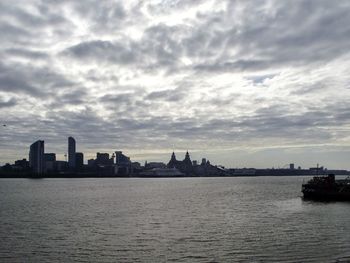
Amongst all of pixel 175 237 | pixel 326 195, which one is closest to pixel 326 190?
pixel 326 195

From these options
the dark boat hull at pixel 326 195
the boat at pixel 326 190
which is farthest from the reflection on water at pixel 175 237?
the boat at pixel 326 190

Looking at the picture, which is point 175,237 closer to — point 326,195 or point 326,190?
point 326,195

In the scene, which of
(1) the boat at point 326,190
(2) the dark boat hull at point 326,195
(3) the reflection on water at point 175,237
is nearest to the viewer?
(3) the reflection on water at point 175,237

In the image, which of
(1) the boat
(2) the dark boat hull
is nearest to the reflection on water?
(2) the dark boat hull

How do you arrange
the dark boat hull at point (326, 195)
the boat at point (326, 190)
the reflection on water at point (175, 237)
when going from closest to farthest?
the reflection on water at point (175, 237) → the dark boat hull at point (326, 195) → the boat at point (326, 190)

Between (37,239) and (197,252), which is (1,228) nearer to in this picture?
A: (37,239)

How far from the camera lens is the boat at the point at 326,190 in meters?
112

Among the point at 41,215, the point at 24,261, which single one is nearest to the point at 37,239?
the point at 24,261

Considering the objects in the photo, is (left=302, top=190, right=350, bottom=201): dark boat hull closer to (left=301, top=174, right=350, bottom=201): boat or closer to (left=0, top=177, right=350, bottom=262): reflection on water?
(left=301, top=174, right=350, bottom=201): boat

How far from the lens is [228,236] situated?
52.3m

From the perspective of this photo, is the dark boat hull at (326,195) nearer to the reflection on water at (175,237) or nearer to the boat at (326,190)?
the boat at (326,190)

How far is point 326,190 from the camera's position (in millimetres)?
116438

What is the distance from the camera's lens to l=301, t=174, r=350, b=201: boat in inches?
4397

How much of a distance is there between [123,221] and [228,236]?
20.8 m
